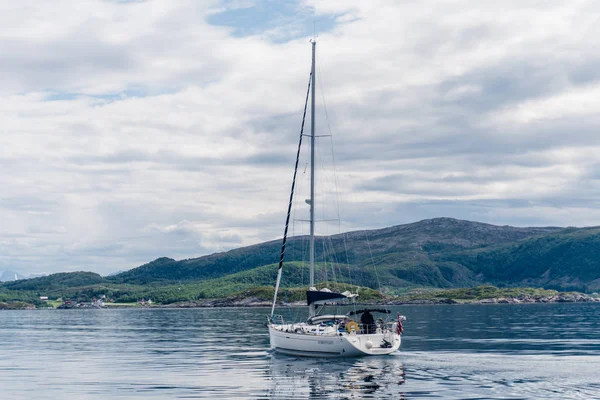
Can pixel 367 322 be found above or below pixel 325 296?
below

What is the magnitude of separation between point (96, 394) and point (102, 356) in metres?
29.6

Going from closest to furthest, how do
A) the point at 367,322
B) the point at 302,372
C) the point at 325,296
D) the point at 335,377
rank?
the point at 335,377, the point at 302,372, the point at 367,322, the point at 325,296

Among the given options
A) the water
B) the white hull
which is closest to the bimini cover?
the white hull

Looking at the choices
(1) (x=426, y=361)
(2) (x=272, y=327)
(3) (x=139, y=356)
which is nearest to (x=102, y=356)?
(3) (x=139, y=356)

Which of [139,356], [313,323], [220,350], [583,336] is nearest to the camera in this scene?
[313,323]

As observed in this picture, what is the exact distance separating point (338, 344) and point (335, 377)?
8.48m

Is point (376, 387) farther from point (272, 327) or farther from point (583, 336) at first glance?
point (583, 336)

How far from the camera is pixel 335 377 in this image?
181 feet

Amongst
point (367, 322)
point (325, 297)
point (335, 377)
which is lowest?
point (335, 377)

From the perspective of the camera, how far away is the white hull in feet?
209

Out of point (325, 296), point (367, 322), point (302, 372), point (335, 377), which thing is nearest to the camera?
point (335, 377)

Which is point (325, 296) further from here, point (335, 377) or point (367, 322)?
point (335, 377)

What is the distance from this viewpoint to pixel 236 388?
4988cm

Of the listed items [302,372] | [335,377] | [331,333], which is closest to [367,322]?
[331,333]
